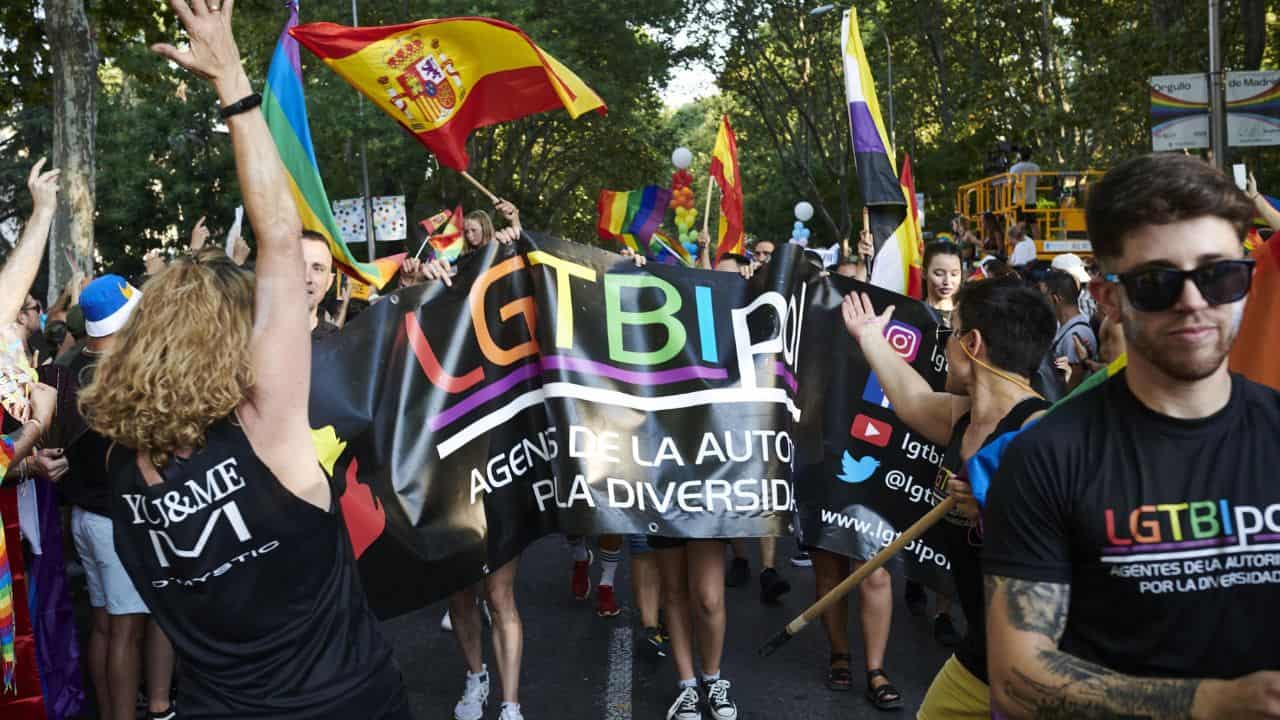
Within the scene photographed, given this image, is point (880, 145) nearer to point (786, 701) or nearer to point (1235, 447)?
point (786, 701)

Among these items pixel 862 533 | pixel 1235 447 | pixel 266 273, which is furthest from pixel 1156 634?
pixel 862 533

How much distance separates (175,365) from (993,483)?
161 cm

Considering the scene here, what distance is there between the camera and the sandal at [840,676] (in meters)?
5.88

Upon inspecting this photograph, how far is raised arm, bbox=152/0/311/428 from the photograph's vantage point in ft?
8.38

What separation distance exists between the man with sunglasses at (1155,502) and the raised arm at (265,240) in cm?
148

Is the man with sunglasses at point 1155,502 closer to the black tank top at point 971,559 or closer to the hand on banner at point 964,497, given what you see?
the hand on banner at point 964,497

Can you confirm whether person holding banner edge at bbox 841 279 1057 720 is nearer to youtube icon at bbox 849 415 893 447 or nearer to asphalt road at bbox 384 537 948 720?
youtube icon at bbox 849 415 893 447

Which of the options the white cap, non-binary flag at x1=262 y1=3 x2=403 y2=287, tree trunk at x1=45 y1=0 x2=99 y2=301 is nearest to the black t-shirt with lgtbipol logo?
non-binary flag at x1=262 y1=3 x2=403 y2=287

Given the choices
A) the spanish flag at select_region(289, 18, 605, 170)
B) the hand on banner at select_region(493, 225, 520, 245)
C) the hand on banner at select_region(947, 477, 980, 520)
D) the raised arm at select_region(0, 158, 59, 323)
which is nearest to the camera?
the hand on banner at select_region(947, 477, 980, 520)

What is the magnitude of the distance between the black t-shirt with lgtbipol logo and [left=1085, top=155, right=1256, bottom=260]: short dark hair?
0.93ft

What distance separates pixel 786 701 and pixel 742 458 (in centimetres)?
125

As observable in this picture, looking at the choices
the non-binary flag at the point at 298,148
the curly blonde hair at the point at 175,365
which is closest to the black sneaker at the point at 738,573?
the non-binary flag at the point at 298,148

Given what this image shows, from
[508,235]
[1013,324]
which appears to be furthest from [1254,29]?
[1013,324]

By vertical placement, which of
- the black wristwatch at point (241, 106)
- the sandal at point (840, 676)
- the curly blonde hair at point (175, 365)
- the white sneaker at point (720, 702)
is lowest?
the sandal at point (840, 676)
